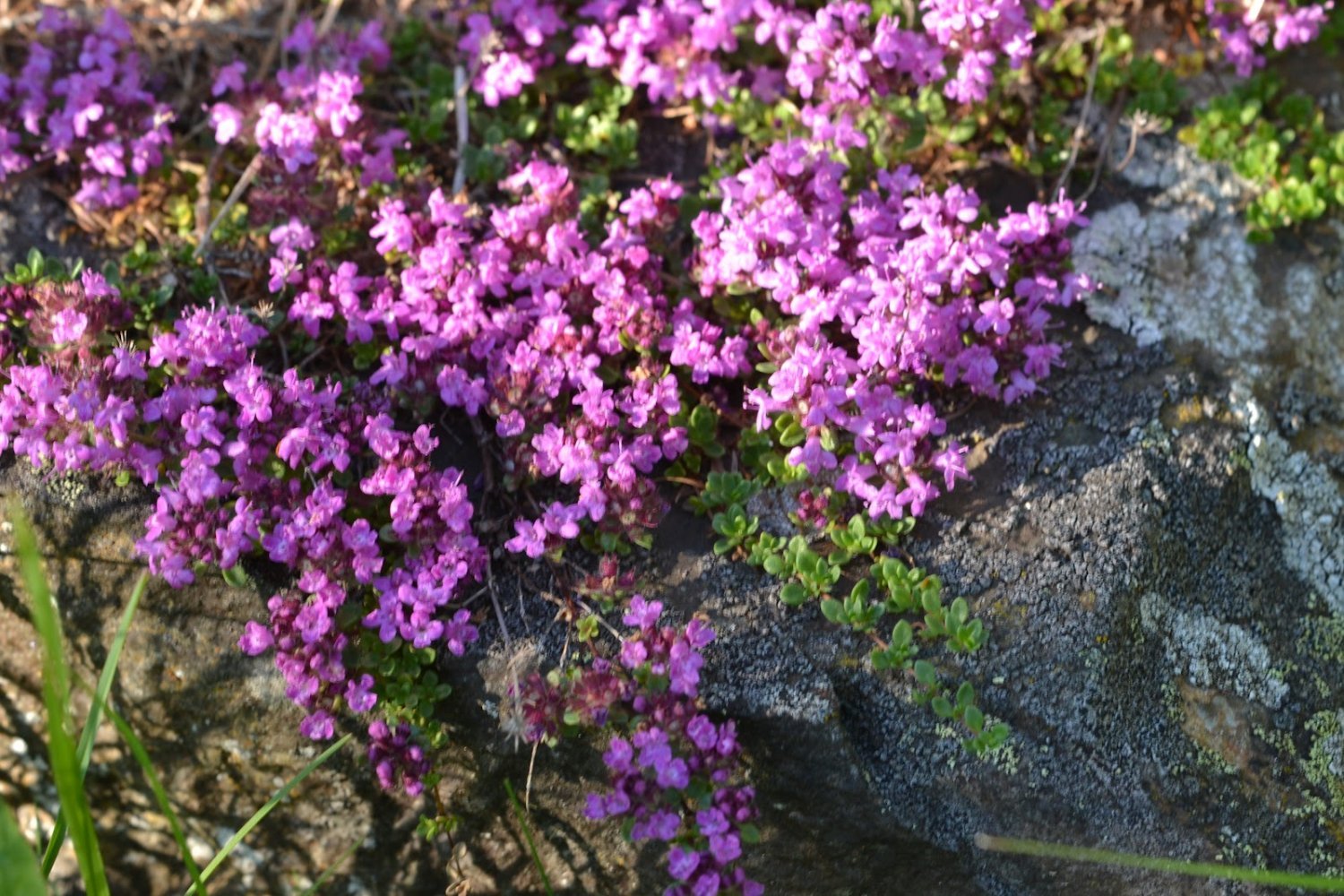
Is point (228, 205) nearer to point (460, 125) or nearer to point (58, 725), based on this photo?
point (460, 125)

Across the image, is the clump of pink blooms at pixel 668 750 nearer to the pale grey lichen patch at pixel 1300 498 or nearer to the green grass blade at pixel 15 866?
the green grass blade at pixel 15 866

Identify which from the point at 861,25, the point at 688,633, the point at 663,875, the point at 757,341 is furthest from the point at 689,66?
the point at 663,875

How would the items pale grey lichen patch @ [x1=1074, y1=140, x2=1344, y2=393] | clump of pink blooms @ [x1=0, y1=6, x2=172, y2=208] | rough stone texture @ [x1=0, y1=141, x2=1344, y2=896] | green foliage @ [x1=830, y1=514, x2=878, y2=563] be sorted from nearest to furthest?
1. rough stone texture @ [x1=0, y1=141, x2=1344, y2=896]
2. green foliage @ [x1=830, y1=514, x2=878, y2=563]
3. pale grey lichen patch @ [x1=1074, y1=140, x2=1344, y2=393]
4. clump of pink blooms @ [x1=0, y1=6, x2=172, y2=208]

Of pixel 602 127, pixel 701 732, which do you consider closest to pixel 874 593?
pixel 701 732

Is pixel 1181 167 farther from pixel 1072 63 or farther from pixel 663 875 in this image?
pixel 663 875

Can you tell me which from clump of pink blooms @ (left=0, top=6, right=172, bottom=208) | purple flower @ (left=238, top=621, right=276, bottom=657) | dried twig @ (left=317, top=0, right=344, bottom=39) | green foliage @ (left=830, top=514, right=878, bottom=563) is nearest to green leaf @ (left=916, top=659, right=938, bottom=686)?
green foliage @ (left=830, top=514, right=878, bottom=563)

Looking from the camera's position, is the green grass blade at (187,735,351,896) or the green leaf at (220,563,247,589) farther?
the green leaf at (220,563,247,589)

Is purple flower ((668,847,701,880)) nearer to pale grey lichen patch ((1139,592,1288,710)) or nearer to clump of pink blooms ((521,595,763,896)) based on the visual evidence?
clump of pink blooms ((521,595,763,896))
